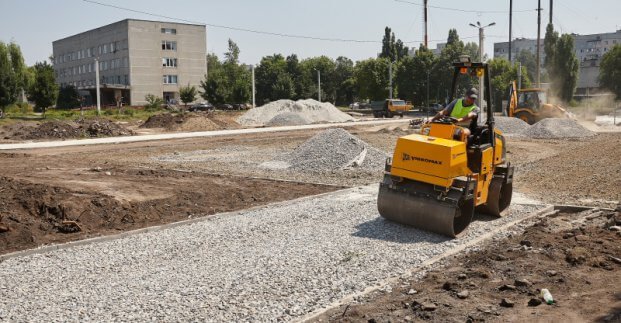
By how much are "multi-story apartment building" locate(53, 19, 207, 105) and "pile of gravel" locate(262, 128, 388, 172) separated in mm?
65987

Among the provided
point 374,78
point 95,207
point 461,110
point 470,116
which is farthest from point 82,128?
point 374,78

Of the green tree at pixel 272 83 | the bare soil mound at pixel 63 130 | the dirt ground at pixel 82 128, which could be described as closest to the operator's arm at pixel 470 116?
the dirt ground at pixel 82 128

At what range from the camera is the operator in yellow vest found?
8.66 m

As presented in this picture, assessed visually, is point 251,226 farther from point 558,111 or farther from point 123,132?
point 558,111

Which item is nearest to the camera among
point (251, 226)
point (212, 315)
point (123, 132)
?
point (212, 315)

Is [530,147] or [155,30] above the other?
[155,30]

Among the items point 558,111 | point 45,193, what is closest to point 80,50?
point 558,111

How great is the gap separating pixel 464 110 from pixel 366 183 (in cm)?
556

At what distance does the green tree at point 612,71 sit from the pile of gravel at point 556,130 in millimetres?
44515

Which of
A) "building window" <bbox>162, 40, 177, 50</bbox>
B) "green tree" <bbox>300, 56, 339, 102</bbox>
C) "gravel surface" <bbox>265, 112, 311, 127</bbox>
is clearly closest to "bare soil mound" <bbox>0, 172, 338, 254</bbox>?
"gravel surface" <bbox>265, 112, 311, 127</bbox>

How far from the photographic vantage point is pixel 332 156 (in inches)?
679

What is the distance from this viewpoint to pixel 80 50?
9875 cm

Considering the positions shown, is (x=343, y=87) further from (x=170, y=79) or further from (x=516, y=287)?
(x=516, y=287)

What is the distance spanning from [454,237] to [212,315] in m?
4.21
